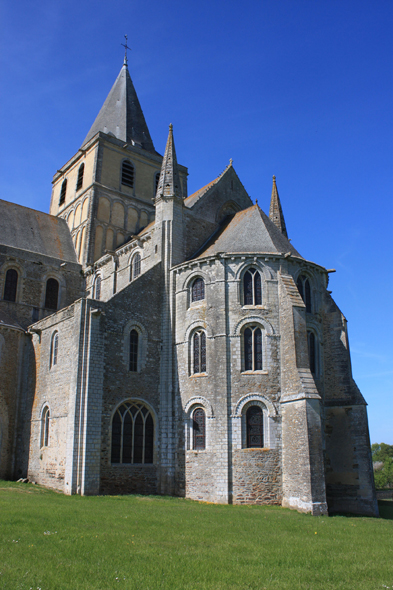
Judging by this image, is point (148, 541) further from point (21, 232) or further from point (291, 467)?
point (21, 232)

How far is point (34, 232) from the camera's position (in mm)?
34656

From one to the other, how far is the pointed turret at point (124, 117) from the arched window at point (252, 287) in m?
21.6

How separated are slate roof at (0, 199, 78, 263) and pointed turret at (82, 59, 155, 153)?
8.16 m

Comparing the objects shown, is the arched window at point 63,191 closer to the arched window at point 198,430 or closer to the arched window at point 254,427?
the arched window at point 198,430

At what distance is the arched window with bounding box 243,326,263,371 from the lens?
71.1ft

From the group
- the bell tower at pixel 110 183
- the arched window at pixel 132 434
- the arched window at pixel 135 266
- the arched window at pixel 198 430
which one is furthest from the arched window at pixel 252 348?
the bell tower at pixel 110 183

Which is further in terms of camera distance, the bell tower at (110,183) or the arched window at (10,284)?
the bell tower at (110,183)

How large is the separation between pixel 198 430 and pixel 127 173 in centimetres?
2316

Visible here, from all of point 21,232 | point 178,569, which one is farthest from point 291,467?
point 21,232

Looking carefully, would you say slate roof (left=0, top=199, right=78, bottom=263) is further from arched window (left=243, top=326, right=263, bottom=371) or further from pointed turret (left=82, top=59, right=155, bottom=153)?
arched window (left=243, top=326, right=263, bottom=371)

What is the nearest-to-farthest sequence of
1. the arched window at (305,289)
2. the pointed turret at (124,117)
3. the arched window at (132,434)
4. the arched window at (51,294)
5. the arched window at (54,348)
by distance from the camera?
the arched window at (132,434)
the arched window at (305,289)
the arched window at (54,348)
the arched window at (51,294)
the pointed turret at (124,117)

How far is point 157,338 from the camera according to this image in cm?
2412

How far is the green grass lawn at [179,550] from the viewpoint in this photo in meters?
7.64

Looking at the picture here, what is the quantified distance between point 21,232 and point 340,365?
75.3 feet
